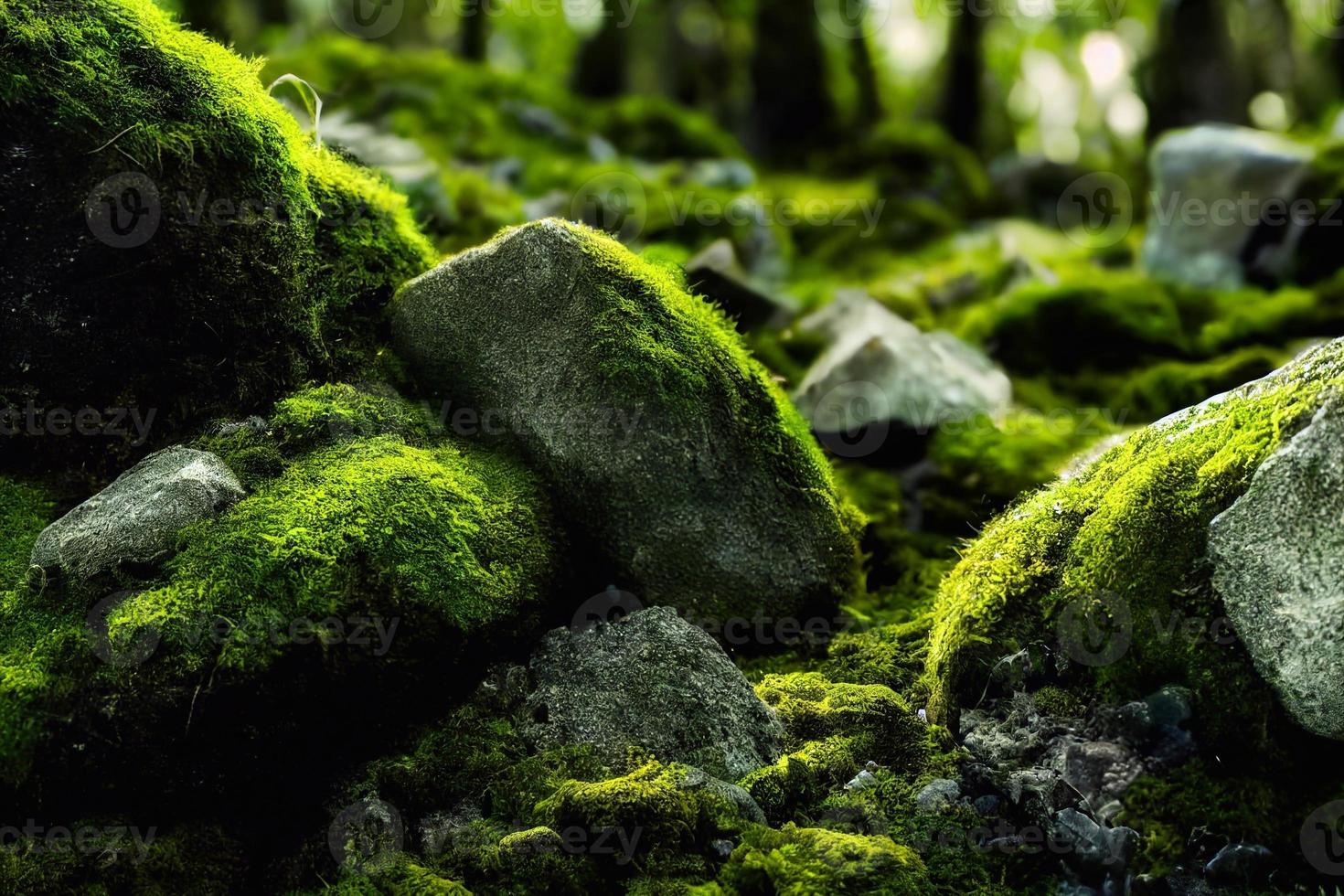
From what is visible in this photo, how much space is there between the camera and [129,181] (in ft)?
14.7

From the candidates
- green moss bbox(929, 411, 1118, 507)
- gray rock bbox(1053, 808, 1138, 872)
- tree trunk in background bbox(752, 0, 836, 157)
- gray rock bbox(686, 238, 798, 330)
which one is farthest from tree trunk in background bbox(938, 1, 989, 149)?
gray rock bbox(1053, 808, 1138, 872)

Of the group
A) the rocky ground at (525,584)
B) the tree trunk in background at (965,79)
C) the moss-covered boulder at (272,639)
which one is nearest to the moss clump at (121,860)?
the rocky ground at (525,584)

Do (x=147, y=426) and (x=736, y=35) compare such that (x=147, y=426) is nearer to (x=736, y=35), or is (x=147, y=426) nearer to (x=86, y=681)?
(x=86, y=681)

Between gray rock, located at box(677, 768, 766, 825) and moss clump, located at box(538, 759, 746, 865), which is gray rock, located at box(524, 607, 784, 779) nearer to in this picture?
gray rock, located at box(677, 768, 766, 825)

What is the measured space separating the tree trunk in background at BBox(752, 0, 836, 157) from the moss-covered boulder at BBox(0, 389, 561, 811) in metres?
13.4

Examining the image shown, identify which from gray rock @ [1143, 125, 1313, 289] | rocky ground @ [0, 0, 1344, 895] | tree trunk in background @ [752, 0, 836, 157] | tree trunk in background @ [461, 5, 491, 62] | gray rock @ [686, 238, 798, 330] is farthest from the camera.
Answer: tree trunk in background @ [461, 5, 491, 62]

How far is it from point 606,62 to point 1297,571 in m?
16.7

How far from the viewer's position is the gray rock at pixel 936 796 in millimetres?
3879

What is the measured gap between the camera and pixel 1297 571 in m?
3.63

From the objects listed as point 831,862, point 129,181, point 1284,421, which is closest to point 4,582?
point 129,181

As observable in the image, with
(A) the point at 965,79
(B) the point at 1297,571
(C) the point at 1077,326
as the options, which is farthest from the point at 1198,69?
(B) the point at 1297,571

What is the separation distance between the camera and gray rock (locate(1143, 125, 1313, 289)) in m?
10.1

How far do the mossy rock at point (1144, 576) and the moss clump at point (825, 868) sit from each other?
3.34 feet

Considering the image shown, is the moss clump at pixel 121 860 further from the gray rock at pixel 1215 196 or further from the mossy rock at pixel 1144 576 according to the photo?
the gray rock at pixel 1215 196
